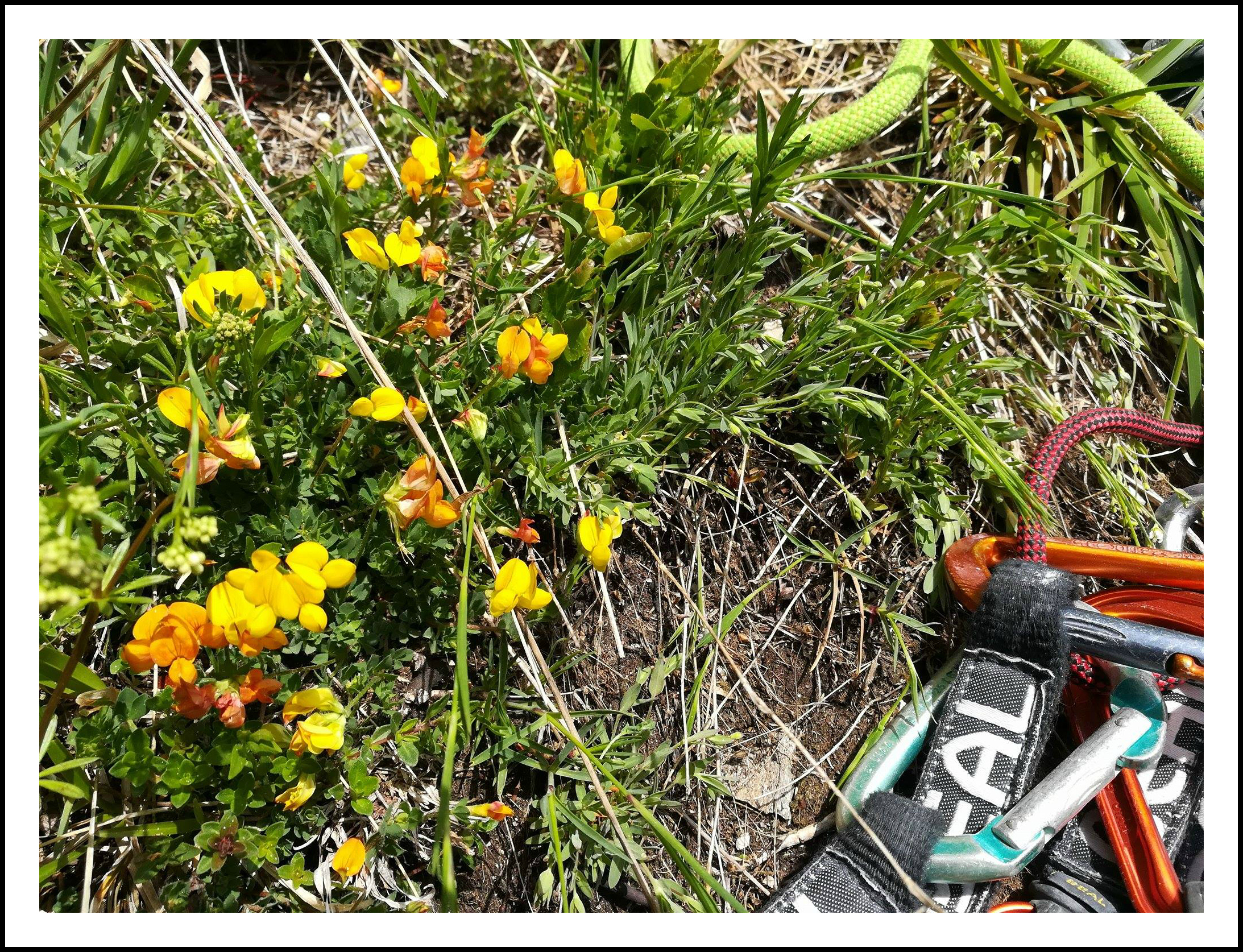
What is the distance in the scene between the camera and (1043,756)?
2.00m

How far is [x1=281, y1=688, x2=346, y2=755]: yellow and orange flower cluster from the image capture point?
1.40 m

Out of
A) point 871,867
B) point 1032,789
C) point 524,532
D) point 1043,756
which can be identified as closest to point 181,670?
point 524,532

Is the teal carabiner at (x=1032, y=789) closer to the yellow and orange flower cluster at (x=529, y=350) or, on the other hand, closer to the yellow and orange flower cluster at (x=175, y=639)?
the yellow and orange flower cluster at (x=529, y=350)

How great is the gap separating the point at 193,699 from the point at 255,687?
10 cm

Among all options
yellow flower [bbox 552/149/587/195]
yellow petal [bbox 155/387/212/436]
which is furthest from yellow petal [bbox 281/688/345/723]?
yellow flower [bbox 552/149/587/195]

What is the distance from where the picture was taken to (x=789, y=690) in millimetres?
2002

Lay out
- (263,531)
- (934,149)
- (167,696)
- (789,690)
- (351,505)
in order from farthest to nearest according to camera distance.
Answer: (934,149), (789,690), (351,505), (263,531), (167,696)

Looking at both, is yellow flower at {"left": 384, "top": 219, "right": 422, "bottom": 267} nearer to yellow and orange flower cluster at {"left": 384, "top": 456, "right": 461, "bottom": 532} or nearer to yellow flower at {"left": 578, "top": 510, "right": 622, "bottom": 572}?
yellow and orange flower cluster at {"left": 384, "top": 456, "right": 461, "bottom": 532}

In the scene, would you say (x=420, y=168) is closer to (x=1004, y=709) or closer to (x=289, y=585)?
(x=289, y=585)

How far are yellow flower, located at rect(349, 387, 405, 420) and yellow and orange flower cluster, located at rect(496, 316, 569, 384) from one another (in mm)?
212

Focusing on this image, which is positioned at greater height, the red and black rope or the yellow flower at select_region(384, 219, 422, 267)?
the yellow flower at select_region(384, 219, 422, 267)

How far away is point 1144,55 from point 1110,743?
1980mm
